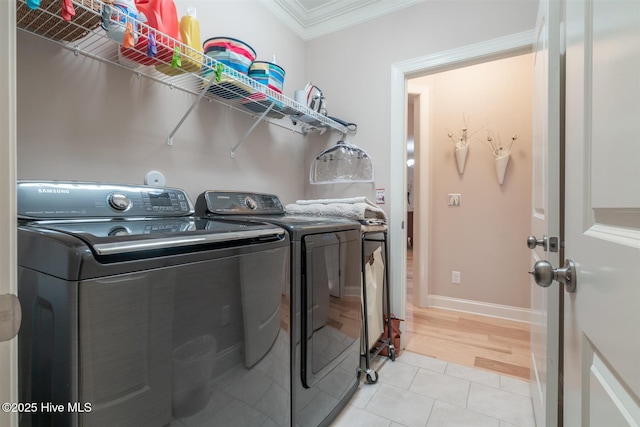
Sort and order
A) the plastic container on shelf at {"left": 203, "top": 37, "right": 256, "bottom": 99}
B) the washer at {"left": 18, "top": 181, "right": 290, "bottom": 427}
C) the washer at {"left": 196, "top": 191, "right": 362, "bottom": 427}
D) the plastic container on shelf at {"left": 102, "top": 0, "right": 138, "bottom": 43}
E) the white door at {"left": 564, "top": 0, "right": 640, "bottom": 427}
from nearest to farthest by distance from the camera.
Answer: the white door at {"left": 564, "top": 0, "right": 640, "bottom": 427}, the washer at {"left": 18, "top": 181, "right": 290, "bottom": 427}, the plastic container on shelf at {"left": 102, "top": 0, "right": 138, "bottom": 43}, the washer at {"left": 196, "top": 191, "right": 362, "bottom": 427}, the plastic container on shelf at {"left": 203, "top": 37, "right": 256, "bottom": 99}

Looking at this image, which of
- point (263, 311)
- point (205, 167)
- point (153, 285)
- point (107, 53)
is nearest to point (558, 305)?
point (263, 311)

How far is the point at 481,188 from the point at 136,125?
9.37 ft

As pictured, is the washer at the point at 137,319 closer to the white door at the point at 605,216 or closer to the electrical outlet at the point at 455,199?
the white door at the point at 605,216

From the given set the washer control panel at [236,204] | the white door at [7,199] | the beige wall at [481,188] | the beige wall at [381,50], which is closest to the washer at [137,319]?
the white door at [7,199]

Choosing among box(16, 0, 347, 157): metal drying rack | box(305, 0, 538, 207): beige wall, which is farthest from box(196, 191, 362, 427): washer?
box(305, 0, 538, 207): beige wall

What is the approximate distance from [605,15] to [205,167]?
5.48 feet

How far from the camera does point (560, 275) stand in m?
0.72

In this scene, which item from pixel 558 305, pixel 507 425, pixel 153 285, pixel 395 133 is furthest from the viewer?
pixel 395 133

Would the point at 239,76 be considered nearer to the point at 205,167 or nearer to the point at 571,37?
the point at 205,167

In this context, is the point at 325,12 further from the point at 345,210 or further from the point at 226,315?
the point at 226,315

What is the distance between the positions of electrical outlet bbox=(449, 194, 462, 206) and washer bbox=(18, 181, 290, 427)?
2.50 meters

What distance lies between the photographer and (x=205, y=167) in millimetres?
1723

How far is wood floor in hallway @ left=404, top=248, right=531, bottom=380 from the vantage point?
202 cm

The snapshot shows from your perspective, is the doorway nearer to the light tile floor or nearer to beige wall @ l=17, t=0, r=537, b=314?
beige wall @ l=17, t=0, r=537, b=314
